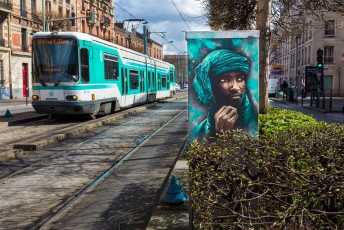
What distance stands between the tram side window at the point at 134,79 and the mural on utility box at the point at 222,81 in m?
16.2

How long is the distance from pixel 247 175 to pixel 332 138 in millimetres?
1381

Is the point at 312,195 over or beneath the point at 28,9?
beneath

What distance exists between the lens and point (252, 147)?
320 cm

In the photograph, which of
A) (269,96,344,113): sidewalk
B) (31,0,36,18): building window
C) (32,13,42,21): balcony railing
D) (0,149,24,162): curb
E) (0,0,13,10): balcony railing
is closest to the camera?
(0,149,24,162): curb

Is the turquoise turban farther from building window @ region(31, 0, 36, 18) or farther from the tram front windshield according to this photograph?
building window @ region(31, 0, 36, 18)

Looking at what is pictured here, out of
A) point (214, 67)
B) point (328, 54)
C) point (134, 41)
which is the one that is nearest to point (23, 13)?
point (328, 54)

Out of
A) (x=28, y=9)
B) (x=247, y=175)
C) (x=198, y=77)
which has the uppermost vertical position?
(x=28, y=9)

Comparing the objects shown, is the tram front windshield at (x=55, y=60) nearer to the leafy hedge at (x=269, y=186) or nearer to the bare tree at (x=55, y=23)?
the leafy hedge at (x=269, y=186)

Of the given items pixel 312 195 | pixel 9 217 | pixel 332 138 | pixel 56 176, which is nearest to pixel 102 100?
pixel 56 176

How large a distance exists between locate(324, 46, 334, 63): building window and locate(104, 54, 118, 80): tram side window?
120 ft

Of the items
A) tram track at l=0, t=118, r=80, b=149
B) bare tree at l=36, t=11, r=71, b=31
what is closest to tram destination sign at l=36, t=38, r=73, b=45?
tram track at l=0, t=118, r=80, b=149

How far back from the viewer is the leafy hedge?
2135 millimetres

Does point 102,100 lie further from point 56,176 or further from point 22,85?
point 22,85

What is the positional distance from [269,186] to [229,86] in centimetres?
264
